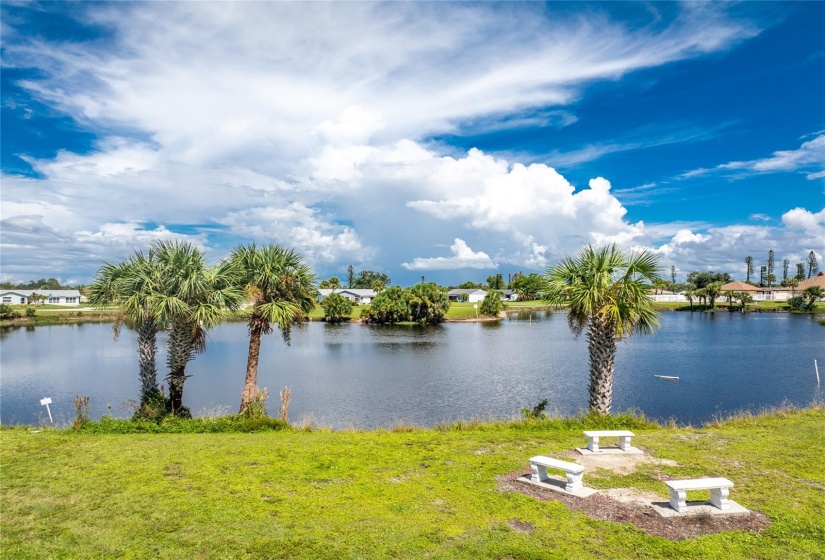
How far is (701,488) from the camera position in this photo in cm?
901

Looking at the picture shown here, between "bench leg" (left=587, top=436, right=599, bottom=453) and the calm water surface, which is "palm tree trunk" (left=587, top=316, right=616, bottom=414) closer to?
"bench leg" (left=587, top=436, right=599, bottom=453)

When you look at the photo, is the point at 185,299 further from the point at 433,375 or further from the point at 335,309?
the point at 335,309

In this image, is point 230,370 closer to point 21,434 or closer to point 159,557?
point 21,434

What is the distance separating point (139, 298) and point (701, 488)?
1982cm

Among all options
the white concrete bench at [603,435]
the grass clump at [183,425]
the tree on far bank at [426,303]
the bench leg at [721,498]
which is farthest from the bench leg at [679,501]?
the tree on far bank at [426,303]

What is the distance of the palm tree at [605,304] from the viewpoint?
1786 centimetres

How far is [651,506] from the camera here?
952cm

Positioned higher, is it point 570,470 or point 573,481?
point 570,470

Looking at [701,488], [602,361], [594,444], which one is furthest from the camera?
[602,361]

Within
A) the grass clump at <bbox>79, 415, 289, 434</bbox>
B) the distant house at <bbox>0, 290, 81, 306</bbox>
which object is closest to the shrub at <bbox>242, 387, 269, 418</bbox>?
the grass clump at <bbox>79, 415, 289, 434</bbox>

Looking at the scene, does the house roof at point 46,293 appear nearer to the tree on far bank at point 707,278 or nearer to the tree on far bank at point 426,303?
the tree on far bank at point 426,303

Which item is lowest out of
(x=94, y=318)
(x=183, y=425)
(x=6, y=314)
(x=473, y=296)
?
(x=94, y=318)

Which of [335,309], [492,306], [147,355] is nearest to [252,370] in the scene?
[147,355]

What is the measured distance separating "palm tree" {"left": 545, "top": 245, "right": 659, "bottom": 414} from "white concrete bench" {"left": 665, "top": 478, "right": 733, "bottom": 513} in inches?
340
